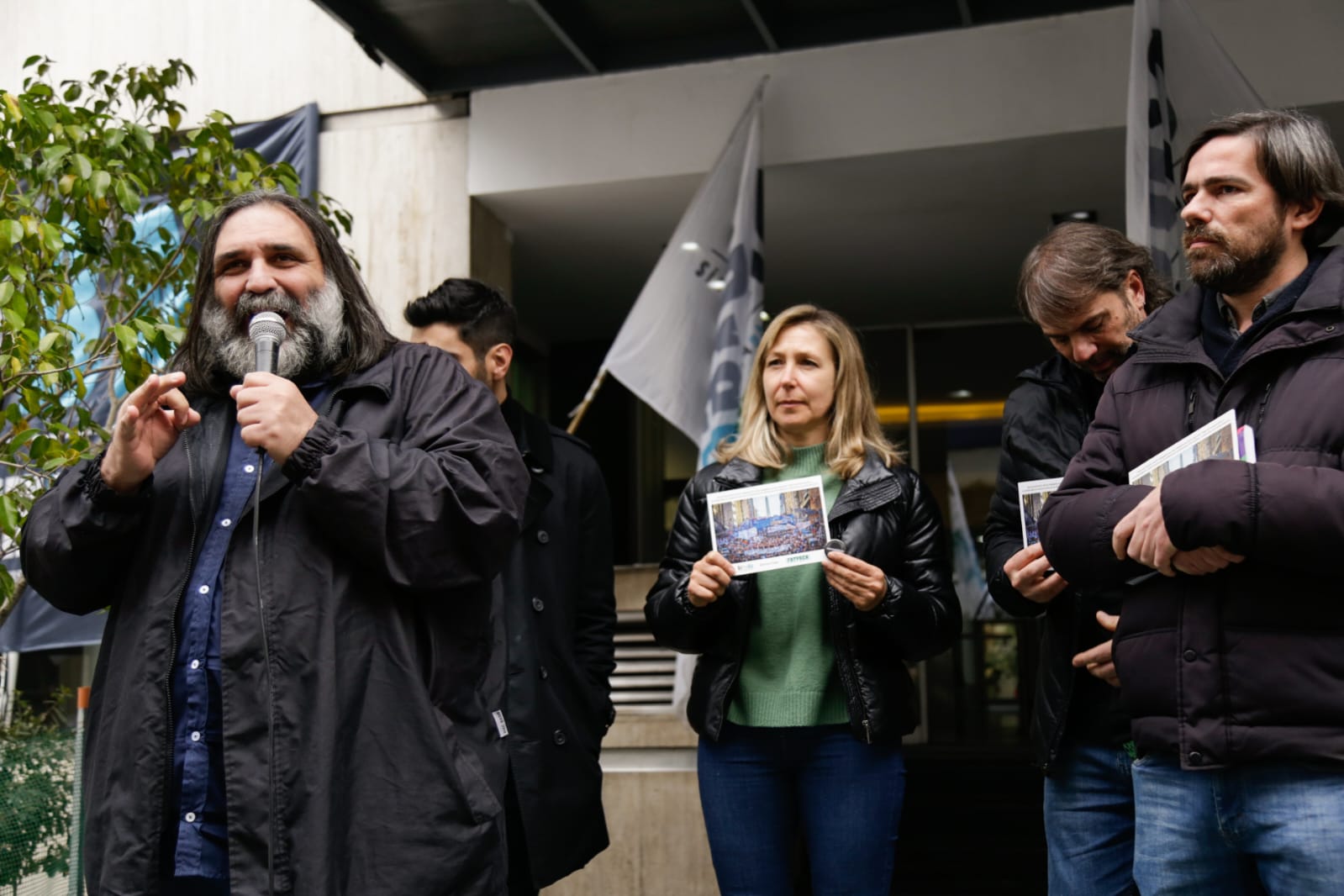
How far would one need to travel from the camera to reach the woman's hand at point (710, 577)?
10.6 ft

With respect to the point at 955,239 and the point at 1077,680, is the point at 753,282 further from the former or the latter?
the point at 1077,680

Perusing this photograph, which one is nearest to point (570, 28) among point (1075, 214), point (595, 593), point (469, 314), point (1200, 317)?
point (469, 314)

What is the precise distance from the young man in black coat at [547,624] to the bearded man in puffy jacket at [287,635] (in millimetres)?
905

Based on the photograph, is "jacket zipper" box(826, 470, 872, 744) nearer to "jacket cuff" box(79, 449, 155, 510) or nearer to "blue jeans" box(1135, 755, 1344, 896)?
"blue jeans" box(1135, 755, 1344, 896)

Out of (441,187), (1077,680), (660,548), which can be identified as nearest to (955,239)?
(441,187)

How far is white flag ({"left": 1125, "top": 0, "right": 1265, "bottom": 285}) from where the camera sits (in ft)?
16.1

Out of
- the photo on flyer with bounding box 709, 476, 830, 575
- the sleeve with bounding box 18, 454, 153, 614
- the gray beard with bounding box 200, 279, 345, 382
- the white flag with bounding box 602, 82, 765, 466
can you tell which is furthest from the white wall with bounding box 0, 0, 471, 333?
the sleeve with bounding box 18, 454, 153, 614

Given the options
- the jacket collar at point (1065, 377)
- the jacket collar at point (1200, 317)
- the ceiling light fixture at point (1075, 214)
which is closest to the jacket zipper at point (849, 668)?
the jacket collar at point (1065, 377)

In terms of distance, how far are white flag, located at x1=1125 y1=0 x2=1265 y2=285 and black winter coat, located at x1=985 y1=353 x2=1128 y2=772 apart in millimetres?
1892

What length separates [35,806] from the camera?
4.14 metres

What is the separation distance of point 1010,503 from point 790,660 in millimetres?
704

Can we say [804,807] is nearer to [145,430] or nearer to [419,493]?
[419,493]

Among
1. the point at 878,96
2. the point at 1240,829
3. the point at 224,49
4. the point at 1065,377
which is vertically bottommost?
the point at 1240,829

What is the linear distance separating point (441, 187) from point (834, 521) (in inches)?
149
